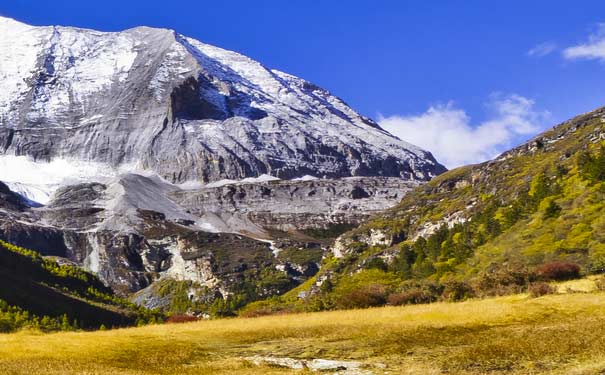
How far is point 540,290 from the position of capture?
4722cm

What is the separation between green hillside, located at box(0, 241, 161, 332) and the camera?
2442 inches

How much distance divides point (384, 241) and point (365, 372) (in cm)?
15725

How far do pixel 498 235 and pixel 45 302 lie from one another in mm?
65027

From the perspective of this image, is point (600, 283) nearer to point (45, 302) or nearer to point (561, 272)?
point (561, 272)

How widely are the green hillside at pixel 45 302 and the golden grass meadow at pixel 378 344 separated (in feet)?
71.4

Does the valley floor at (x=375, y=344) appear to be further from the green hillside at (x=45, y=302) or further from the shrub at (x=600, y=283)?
the green hillside at (x=45, y=302)

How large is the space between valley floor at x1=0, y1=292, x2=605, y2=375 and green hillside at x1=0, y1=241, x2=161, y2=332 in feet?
70.2

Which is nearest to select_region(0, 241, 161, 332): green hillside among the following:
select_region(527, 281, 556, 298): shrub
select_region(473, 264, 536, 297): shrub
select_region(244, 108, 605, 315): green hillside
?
select_region(244, 108, 605, 315): green hillside

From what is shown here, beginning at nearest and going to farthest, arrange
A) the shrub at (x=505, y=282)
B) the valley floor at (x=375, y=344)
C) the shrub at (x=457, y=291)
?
the valley floor at (x=375, y=344)
the shrub at (x=505, y=282)
the shrub at (x=457, y=291)

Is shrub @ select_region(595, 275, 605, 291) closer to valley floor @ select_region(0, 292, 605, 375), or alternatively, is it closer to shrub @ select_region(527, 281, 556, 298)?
shrub @ select_region(527, 281, 556, 298)

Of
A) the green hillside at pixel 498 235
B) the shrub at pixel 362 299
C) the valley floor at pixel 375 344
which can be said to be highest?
the green hillside at pixel 498 235

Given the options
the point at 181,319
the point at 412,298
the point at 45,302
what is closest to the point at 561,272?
the point at 412,298

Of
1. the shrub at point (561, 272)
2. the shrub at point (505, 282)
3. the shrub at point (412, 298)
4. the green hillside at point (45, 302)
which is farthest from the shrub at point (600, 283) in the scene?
the green hillside at point (45, 302)

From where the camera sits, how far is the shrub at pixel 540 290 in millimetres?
46906
